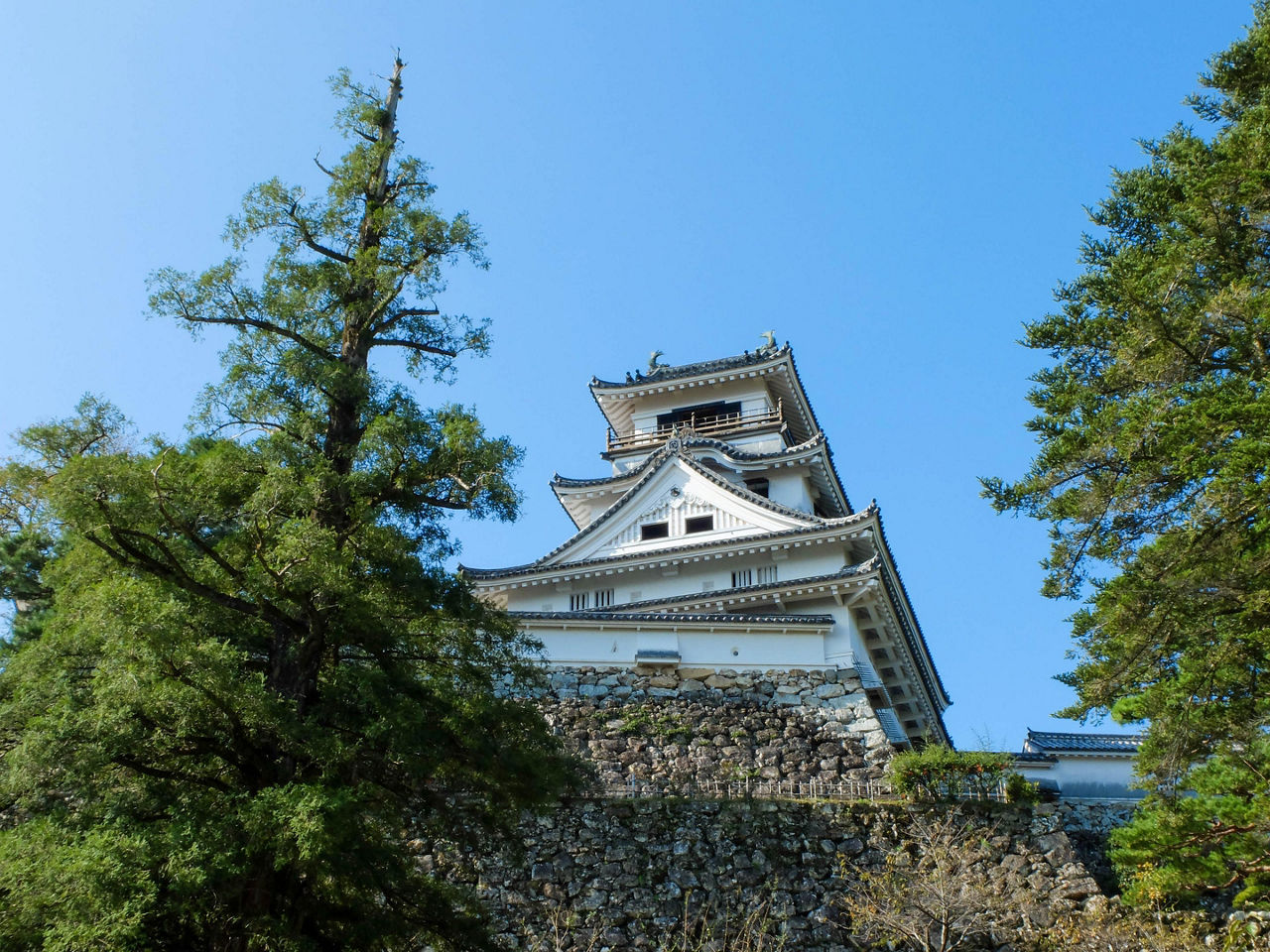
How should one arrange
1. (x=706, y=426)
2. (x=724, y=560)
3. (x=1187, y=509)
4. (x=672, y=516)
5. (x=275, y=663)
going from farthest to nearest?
(x=706, y=426)
(x=672, y=516)
(x=724, y=560)
(x=1187, y=509)
(x=275, y=663)

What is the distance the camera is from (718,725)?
16.3 metres

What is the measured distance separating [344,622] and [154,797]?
1.75 meters

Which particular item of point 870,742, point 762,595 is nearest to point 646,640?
point 762,595

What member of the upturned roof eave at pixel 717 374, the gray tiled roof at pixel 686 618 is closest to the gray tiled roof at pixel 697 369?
the upturned roof eave at pixel 717 374

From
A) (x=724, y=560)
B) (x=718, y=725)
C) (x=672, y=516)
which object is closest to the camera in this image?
(x=718, y=725)

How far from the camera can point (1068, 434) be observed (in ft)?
36.9

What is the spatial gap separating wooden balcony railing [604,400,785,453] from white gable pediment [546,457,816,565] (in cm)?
361

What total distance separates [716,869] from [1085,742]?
10697 mm

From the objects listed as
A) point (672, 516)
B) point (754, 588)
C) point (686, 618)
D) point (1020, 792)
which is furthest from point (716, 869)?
point (672, 516)

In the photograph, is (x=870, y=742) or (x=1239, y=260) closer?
(x=1239, y=260)

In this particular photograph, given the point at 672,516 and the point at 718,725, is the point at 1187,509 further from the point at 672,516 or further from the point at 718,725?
the point at 672,516

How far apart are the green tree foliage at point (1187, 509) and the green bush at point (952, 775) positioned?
2694 millimetres

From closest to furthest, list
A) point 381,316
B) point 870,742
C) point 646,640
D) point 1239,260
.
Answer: point 381,316 → point 1239,260 → point 870,742 → point 646,640

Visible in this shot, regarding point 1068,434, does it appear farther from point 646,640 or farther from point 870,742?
point 646,640
